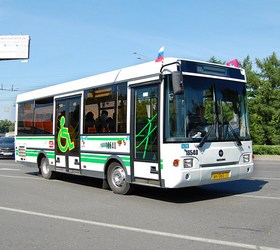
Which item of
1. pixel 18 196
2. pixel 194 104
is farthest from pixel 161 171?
pixel 18 196

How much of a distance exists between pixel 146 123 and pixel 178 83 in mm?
1415

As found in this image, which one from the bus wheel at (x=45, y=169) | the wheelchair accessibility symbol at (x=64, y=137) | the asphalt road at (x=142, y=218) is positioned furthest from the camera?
the bus wheel at (x=45, y=169)

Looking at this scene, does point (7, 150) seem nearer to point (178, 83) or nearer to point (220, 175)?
point (220, 175)

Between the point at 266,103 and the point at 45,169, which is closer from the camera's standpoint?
the point at 45,169

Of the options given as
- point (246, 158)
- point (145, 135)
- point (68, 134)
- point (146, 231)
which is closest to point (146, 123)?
point (145, 135)

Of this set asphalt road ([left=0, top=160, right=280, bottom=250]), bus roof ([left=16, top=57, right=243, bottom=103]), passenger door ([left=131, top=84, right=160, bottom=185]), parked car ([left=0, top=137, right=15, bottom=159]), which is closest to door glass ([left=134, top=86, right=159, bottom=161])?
passenger door ([left=131, top=84, right=160, bottom=185])

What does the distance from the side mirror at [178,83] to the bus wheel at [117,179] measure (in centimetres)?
274

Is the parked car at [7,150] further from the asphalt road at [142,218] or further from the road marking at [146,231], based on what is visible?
the road marking at [146,231]

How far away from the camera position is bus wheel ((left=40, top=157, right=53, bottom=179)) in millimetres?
13556

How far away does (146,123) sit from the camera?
893 cm

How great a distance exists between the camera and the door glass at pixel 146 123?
8633 millimetres

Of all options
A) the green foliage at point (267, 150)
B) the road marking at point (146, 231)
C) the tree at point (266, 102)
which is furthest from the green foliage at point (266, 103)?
the road marking at point (146, 231)

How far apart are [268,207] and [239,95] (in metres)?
2.85

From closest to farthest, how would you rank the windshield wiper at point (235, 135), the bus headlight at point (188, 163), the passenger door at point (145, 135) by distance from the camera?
the bus headlight at point (188, 163), the passenger door at point (145, 135), the windshield wiper at point (235, 135)
